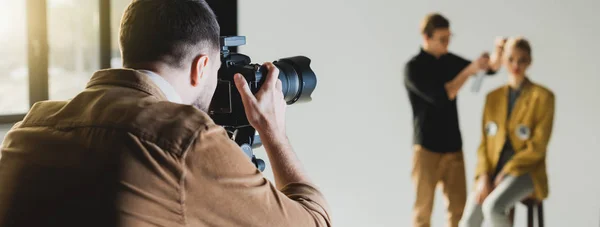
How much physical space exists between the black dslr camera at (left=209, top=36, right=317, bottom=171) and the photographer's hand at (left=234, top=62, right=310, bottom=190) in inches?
2.0

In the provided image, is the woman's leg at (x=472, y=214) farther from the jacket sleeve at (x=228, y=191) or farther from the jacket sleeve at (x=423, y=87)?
the jacket sleeve at (x=228, y=191)

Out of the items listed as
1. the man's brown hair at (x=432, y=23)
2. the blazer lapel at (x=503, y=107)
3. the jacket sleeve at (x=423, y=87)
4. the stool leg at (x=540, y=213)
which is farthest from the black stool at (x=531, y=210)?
the man's brown hair at (x=432, y=23)

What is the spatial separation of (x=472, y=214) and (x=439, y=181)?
0.61 feet

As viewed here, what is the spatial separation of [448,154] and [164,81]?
2.09 metres

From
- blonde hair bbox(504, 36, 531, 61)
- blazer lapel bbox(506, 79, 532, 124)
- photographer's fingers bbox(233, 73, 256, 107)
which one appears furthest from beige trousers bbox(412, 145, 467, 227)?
photographer's fingers bbox(233, 73, 256, 107)

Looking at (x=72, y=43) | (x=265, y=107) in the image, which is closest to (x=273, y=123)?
(x=265, y=107)

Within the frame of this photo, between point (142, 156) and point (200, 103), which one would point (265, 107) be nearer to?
point (200, 103)

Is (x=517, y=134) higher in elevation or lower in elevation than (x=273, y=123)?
lower

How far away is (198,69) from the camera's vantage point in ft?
3.76

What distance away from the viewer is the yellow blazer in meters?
2.89

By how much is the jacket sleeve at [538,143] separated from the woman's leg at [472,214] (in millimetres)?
197

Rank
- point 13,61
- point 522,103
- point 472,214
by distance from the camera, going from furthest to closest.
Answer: point 13,61 → point 472,214 → point 522,103

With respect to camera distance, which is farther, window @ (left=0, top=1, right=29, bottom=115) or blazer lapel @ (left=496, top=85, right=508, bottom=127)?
window @ (left=0, top=1, right=29, bottom=115)

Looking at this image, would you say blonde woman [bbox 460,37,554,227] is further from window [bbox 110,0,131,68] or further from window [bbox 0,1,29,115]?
window [bbox 0,1,29,115]
